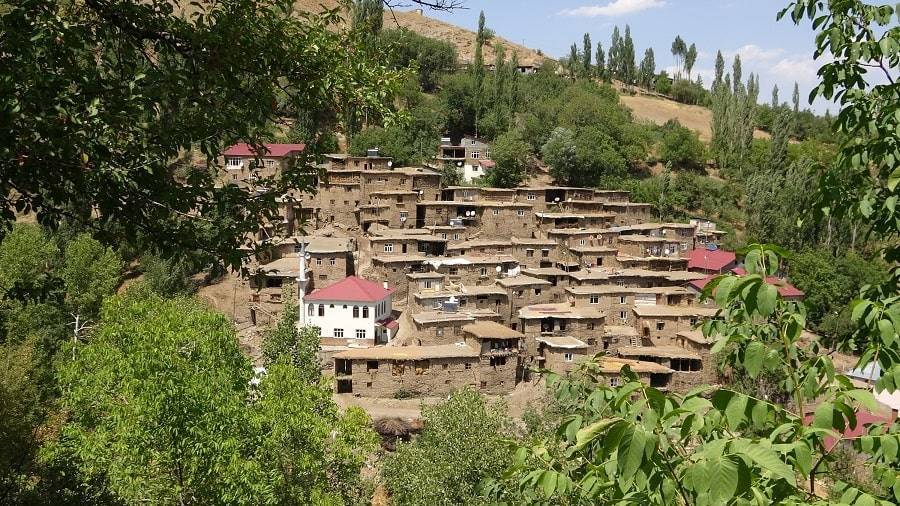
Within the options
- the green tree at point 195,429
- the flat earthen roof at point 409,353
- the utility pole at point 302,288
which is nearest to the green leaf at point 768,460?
the green tree at point 195,429

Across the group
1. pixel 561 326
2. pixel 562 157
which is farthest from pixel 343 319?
pixel 562 157

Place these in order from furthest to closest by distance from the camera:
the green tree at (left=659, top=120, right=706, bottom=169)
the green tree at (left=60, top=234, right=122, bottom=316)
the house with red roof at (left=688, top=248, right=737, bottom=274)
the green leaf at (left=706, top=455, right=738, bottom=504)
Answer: the green tree at (left=659, top=120, right=706, bottom=169)
the house with red roof at (left=688, top=248, right=737, bottom=274)
the green tree at (left=60, top=234, right=122, bottom=316)
the green leaf at (left=706, top=455, right=738, bottom=504)

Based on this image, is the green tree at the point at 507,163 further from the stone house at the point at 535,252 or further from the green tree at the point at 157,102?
the green tree at the point at 157,102

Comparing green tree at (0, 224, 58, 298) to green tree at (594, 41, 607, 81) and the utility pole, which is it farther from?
green tree at (594, 41, 607, 81)

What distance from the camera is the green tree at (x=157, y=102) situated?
161 inches

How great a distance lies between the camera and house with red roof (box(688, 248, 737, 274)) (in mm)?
34906

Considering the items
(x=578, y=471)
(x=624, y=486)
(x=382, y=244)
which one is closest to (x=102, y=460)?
(x=578, y=471)

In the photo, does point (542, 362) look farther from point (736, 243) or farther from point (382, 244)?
point (736, 243)

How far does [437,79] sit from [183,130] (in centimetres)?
6187

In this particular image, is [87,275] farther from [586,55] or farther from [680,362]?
[586,55]

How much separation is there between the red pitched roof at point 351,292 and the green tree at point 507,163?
17.4 metres

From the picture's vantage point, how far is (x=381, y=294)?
27.7m

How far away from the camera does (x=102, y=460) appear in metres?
11.1

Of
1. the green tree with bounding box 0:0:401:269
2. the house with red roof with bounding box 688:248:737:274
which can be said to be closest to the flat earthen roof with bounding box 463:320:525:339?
the house with red roof with bounding box 688:248:737:274
